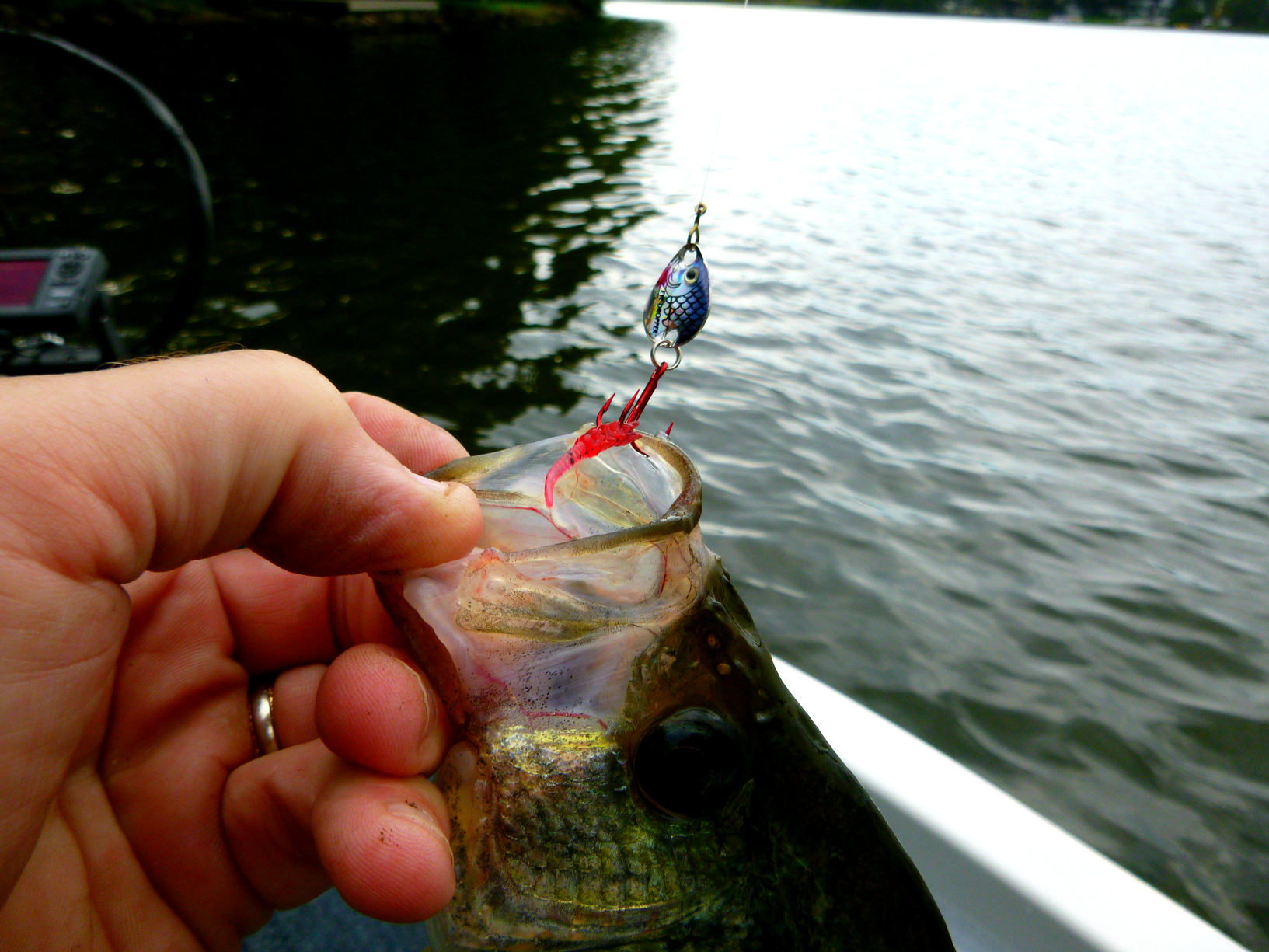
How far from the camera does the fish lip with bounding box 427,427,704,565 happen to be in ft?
3.37

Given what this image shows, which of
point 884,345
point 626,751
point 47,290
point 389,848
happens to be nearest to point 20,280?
point 47,290

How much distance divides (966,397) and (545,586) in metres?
7.62

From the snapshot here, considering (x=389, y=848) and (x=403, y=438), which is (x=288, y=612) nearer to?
(x=403, y=438)

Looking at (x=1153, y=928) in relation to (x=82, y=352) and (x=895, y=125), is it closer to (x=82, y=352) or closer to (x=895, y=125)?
(x=82, y=352)

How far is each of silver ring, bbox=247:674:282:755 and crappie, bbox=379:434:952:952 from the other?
0.61 meters

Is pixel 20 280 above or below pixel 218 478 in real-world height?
below

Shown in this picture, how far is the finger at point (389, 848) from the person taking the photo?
1081 mm

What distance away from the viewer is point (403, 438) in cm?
158

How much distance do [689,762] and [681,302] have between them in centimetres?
78

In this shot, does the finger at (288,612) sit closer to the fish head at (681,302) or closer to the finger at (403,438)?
the finger at (403,438)

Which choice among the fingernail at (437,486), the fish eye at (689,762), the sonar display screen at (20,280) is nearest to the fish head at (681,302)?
the fingernail at (437,486)

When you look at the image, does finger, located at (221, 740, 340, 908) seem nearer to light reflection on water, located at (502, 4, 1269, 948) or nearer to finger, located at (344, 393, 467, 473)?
finger, located at (344, 393, 467, 473)

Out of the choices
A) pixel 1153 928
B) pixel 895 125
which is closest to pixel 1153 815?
pixel 1153 928

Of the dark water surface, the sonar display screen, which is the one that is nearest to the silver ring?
the dark water surface
